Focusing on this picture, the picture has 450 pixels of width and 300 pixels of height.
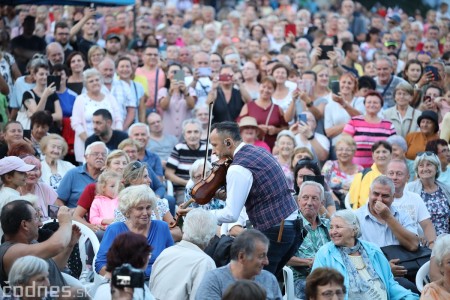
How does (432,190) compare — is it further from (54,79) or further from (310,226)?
(54,79)

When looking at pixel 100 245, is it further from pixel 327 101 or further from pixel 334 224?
pixel 327 101

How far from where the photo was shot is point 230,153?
27.8ft

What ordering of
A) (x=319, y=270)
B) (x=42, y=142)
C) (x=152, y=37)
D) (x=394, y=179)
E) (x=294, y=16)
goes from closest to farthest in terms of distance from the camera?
(x=319, y=270), (x=394, y=179), (x=42, y=142), (x=152, y=37), (x=294, y=16)

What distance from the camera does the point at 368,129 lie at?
1314 centimetres

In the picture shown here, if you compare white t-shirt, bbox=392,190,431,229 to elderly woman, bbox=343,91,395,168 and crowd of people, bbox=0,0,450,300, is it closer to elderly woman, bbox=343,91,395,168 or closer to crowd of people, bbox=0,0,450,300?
crowd of people, bbox=0,0,450,300

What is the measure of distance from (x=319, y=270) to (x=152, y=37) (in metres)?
9.96

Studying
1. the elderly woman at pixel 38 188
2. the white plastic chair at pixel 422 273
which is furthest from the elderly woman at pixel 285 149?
the white plastic chair at pixel 422 273

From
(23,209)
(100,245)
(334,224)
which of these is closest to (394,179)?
(334,224)

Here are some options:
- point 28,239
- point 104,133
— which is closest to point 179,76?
point 104,133

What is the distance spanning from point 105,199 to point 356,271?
2.55 meters

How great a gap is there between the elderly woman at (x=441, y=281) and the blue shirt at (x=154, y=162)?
4654mm

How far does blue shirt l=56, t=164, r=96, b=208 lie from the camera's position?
10742mm

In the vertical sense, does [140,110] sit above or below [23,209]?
below

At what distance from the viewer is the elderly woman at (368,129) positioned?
13016mm
